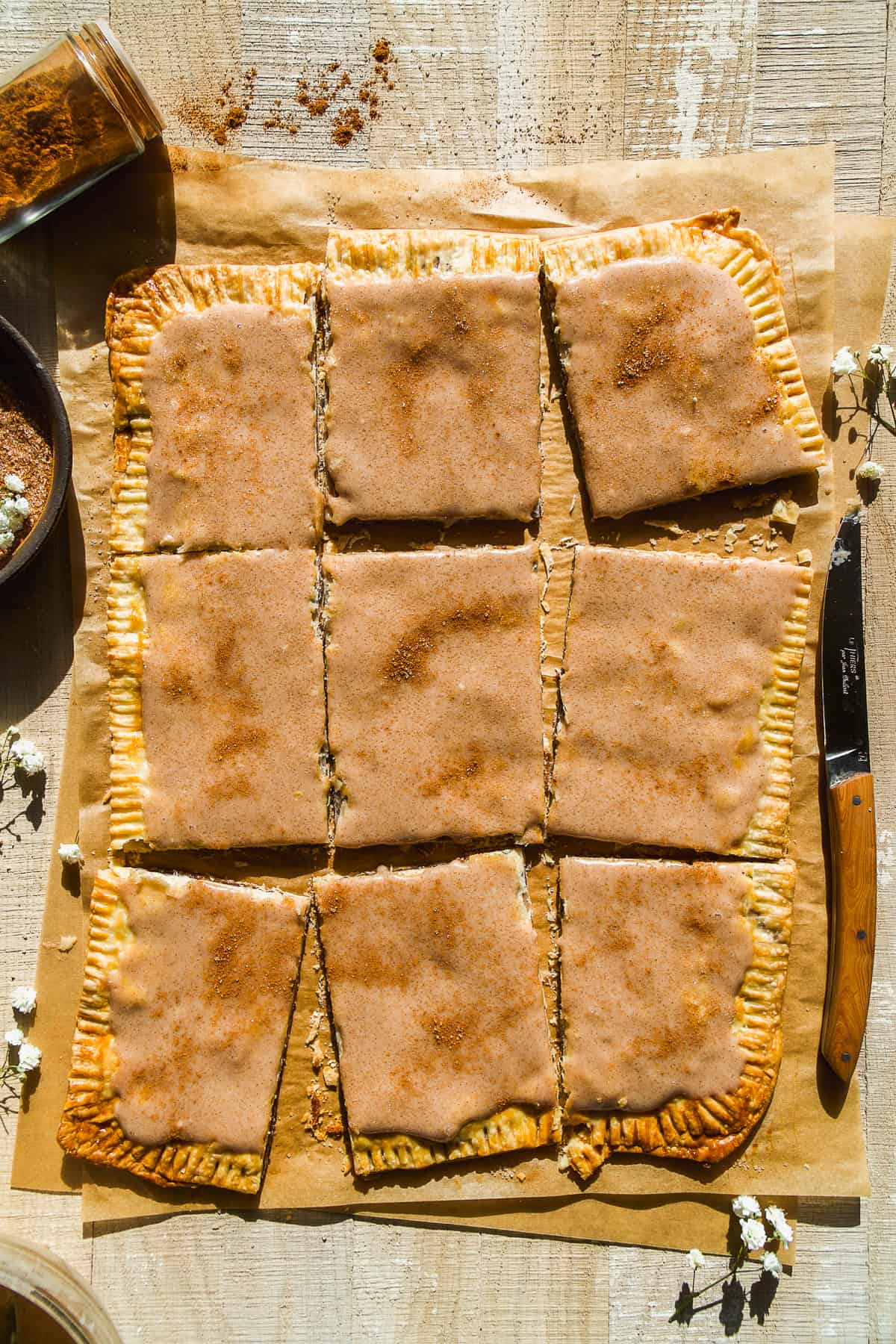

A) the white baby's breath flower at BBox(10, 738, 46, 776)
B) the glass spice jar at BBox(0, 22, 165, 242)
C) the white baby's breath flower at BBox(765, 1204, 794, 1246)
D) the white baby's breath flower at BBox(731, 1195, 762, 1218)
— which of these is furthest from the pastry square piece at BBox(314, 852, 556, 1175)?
the glass spice jar at BBox(0, 22, 165, 242)

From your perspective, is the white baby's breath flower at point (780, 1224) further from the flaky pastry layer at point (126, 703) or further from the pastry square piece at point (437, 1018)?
the flaky pastry layer at point (126, 703)

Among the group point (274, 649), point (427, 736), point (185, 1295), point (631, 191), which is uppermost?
point (631, 191)

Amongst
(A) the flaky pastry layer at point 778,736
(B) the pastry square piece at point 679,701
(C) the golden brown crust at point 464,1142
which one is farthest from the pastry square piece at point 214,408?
(C) the golden brown crust at point 464,1142

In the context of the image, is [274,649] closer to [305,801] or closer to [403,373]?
[305,801]

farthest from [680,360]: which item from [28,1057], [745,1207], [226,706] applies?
[28,1057]

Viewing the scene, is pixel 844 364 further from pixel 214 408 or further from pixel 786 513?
pixel 214 408

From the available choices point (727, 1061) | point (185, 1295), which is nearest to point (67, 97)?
point (727, 1061)
